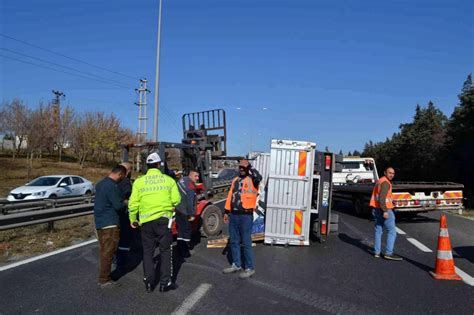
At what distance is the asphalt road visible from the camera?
5039mm

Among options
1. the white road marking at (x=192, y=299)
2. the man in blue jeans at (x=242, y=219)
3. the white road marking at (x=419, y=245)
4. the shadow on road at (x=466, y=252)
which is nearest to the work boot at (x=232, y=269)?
the man in blue jeans at (x=242, y=219)

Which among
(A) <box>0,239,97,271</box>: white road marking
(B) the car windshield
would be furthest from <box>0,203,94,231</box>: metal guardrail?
(B) the car windshield

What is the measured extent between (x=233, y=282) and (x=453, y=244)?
611 cm

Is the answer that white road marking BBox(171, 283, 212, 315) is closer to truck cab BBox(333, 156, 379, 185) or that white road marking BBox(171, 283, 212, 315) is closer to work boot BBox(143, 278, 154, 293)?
work boot BBox(143, 278, 154, 293)

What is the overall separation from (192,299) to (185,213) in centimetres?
275

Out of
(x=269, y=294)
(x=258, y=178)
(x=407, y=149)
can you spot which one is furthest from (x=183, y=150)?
(x=407, y=149)

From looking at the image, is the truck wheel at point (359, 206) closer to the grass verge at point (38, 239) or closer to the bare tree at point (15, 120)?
the grass verge at point (38, 239)

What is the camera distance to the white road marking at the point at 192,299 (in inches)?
192

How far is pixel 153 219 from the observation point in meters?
5.69

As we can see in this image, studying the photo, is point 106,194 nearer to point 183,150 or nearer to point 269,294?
point 269,294

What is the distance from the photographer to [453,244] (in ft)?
31.7

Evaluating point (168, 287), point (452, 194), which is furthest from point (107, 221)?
point (452, 194)

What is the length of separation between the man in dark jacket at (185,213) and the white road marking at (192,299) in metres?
1.99

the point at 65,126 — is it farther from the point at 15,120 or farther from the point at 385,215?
the point at 385,215
